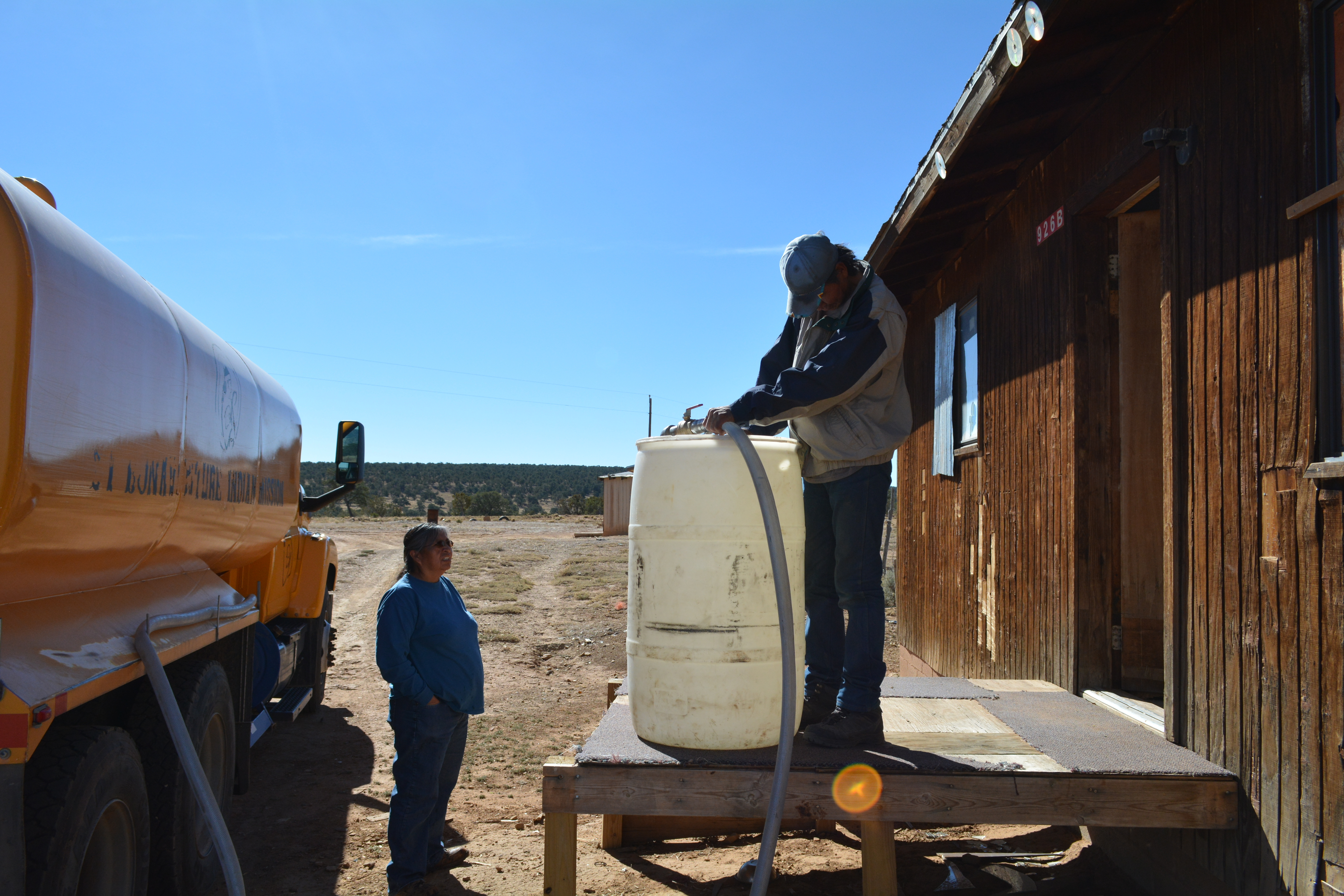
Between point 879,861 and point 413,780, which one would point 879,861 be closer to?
point 879,861

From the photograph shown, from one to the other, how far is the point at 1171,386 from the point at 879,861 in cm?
218

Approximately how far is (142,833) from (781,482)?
2573mm

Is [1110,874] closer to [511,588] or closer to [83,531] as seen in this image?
[83,531]

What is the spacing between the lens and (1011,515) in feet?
18.5

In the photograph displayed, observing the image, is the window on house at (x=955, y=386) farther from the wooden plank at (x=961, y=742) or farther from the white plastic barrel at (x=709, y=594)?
the white plastic barrel at (x=709, y=594)

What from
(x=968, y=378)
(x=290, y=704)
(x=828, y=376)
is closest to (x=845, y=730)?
(x=828, y=376)

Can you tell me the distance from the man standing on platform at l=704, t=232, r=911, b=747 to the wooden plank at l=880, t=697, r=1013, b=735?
320 millimetres

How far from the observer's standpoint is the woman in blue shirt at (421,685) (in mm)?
4148

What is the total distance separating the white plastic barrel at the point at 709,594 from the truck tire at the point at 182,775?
191 cm

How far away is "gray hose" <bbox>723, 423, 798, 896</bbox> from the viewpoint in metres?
2.85

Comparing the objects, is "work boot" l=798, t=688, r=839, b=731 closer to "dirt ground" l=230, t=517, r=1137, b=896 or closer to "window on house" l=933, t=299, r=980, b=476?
"dirt ground" l=230, t=517, r=1137, b=896

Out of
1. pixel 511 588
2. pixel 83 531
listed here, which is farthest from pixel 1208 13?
pixel 511 588

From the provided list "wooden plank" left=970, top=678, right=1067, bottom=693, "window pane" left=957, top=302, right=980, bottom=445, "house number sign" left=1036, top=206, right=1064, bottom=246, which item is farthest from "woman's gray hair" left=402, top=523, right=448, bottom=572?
"window pane" left=957, top=302, right=980, bottom=445

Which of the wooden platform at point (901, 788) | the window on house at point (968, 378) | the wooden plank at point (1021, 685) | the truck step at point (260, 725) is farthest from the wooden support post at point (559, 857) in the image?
the window on house at point (968, 378)
